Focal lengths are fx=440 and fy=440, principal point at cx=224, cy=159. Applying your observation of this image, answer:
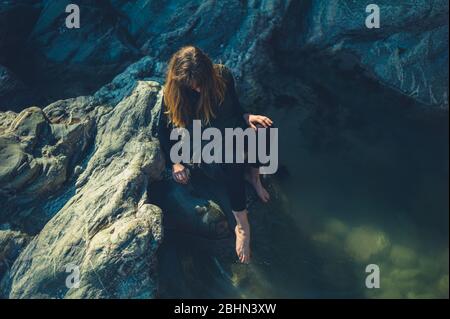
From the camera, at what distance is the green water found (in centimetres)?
477

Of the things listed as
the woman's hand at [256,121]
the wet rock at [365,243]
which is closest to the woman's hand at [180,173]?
the woman's hand at [256,121]

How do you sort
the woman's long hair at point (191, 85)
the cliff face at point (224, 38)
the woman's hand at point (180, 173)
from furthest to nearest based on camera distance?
the cliff face at point (224, 38), the woman's hand at point (180, 173), the woman's long hair at point (191, 85)

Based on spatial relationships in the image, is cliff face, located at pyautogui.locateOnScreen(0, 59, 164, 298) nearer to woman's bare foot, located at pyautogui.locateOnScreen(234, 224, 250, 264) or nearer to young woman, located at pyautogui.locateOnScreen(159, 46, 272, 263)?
young woman, located at pyautogui.locateOnScreen(159, 46, 272, 263)

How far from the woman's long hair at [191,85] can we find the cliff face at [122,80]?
50 cm

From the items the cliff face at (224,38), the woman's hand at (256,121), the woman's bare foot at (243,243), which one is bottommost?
the woman's bare foot at (243,243)

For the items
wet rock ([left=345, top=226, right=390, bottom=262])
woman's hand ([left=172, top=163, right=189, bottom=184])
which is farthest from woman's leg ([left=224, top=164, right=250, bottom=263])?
wet rock ([left=345, top=226, right=390, bottom=262])

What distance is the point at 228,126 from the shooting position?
4.59 meters

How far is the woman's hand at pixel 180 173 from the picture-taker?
4555mm

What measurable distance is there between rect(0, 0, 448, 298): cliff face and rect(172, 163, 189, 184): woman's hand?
0.17 m

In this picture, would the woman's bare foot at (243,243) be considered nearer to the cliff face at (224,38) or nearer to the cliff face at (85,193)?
the cliff face at (85,193)

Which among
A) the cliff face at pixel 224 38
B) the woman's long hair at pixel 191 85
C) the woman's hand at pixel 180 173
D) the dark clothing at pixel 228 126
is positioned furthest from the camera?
the cliff face at pixel 224 38

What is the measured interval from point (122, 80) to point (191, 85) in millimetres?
1315

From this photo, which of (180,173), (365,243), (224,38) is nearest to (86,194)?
(180,173)
